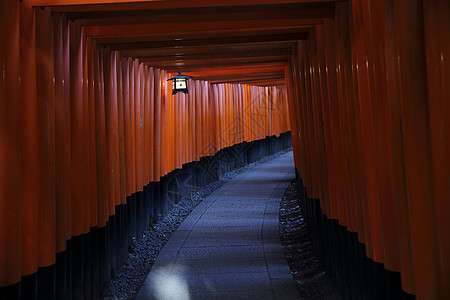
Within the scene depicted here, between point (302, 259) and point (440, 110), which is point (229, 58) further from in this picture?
point (440, 110)

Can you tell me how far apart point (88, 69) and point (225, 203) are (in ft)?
21.4

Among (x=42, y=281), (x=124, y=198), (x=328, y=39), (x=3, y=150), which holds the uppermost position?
(x=328, y=39)

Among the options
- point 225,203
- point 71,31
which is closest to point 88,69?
point 71,31

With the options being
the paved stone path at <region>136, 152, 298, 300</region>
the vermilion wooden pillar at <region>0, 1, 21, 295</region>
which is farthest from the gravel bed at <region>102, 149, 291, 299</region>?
the vermilion wooden pillar at <region>0, 1, 21, 295</region>

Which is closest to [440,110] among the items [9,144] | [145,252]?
[9,144]

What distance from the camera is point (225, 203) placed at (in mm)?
10969

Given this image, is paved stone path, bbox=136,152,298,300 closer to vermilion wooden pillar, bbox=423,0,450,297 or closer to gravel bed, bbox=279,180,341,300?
gravel bed, bbox=279,180,341,300

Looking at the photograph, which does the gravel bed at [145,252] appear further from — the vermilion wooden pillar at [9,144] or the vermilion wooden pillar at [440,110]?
the vermilion wooden pillar at [440,110]

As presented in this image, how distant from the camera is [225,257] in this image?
6.68m

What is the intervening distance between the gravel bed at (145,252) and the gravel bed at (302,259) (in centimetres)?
215

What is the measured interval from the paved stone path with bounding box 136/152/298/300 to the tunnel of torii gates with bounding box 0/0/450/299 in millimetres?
676

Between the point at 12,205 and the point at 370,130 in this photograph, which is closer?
the point at 12,205

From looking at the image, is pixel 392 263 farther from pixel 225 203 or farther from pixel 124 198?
pixel 225 203

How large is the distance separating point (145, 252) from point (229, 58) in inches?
149
